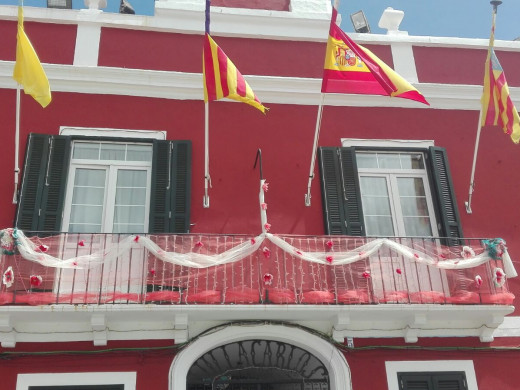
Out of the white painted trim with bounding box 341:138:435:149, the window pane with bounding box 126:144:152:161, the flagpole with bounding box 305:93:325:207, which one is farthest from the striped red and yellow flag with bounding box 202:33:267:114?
the white painted trim with bounding box 341:138:435:149

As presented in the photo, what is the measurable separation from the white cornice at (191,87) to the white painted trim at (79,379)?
3.97 m

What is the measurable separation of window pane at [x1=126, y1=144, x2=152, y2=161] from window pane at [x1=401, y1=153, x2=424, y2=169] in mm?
3715

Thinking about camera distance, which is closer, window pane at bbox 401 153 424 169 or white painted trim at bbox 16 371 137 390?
white painted trim at bbox 16 371 137 390

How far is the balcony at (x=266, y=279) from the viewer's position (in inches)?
268

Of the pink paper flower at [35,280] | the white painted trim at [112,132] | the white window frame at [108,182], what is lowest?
the pink paper flower at [35,280]

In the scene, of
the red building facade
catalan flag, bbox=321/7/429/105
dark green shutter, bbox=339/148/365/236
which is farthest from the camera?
dark green shutter, bbox=339/148/365/236

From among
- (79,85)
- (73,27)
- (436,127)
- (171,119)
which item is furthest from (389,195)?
(73,27)

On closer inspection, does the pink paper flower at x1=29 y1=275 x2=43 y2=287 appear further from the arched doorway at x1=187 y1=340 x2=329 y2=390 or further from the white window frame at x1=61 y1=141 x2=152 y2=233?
the arched doorway at x1=187 y1=340 x2=329 y2=390

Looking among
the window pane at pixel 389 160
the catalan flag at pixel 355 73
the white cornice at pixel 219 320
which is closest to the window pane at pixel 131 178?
the white cornice at pixel 219 320

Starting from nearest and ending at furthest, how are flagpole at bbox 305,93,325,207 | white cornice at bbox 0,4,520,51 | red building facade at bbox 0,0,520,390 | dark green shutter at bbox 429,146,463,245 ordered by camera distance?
red building facade at bbox 0,0,520,390 < flagpole at bbox 305,93,325,207 < dark green shutter at bbox 429,146,463,245 < white cornice at bbox 0,4,520,51

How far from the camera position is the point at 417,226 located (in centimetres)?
852

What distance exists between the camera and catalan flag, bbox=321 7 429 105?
24.8 ft

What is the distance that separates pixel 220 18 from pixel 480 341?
238 inches

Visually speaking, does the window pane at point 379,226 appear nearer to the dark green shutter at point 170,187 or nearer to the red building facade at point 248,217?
the red building facade at point 248,217
